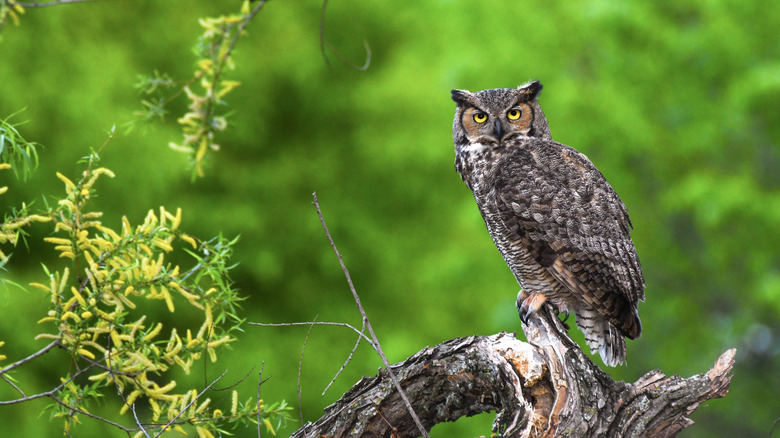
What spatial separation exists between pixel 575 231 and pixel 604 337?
2.00 ft

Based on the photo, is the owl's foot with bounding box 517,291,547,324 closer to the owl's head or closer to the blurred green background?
the owl's head

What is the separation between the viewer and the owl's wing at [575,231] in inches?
140

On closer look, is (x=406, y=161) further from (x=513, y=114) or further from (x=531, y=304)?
(x=531, y=304)

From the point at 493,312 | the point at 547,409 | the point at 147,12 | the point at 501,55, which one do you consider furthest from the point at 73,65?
the point at 547,409

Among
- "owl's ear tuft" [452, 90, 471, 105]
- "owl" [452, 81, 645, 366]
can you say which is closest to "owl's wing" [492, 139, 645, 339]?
"owl" [452, 81, 645, 366]

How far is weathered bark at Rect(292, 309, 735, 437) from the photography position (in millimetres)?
2770

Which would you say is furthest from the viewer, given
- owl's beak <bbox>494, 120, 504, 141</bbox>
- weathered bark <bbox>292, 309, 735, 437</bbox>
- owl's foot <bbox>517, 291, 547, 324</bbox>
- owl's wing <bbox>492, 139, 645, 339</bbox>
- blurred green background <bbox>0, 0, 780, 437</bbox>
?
blurred green background <bbox>0, 0, 780, 437</bbox>

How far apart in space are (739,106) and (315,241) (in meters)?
3.89

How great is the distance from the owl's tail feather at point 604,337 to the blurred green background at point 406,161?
2712mm

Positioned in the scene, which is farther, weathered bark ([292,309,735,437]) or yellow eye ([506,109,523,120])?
yellow eye ([506,109,523,120])

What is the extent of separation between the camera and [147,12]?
788cm

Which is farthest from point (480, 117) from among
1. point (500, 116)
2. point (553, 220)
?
point (553, 220)

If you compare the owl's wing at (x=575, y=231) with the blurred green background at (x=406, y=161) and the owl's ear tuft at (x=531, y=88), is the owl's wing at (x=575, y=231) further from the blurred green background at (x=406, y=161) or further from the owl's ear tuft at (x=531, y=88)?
the blurred green background at (x=406, y=161)

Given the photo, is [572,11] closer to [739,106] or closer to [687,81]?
[687,81]
